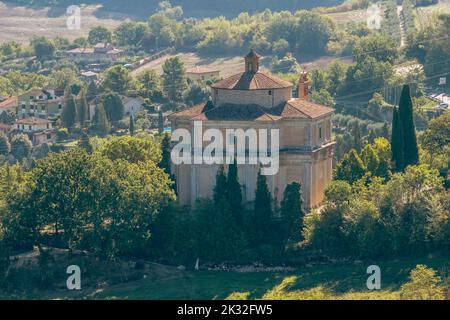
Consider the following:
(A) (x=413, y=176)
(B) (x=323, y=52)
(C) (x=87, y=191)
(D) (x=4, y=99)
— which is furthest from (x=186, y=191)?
(B) (x=323, y=52)

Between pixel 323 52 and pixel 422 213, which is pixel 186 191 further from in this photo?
pixel 323 52

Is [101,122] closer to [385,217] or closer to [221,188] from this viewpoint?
[221,188]

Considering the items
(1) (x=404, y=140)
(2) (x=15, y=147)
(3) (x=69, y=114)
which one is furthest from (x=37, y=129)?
(1) (x=404, y=140)

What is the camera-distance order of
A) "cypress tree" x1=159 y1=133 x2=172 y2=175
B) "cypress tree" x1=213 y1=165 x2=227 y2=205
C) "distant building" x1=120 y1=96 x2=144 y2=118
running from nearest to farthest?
"cypress tree" x1=213 y1=165 x2=227 y2=205 → "cypress tree" x1=159 y1=133 x2=172 y2=175 → "distant building" x1=120 y1=96 x2=144 y2=118

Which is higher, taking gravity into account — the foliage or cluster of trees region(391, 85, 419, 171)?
cluster of trees region(391, 85, 419, 171)

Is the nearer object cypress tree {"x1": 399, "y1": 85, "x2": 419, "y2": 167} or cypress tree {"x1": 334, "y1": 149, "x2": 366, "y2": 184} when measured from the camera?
cypress tree {"x1": 399, "y1": 85, "x2": 419, "y2": 167}

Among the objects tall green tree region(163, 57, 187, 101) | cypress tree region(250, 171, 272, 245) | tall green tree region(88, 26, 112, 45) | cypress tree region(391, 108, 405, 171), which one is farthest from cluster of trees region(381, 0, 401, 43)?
cypress tree region(250, 171, 272, 245)

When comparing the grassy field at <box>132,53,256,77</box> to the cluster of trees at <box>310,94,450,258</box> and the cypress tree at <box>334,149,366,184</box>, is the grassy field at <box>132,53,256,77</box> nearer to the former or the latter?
the cypress tree at <box>334,149,366,184</box>
